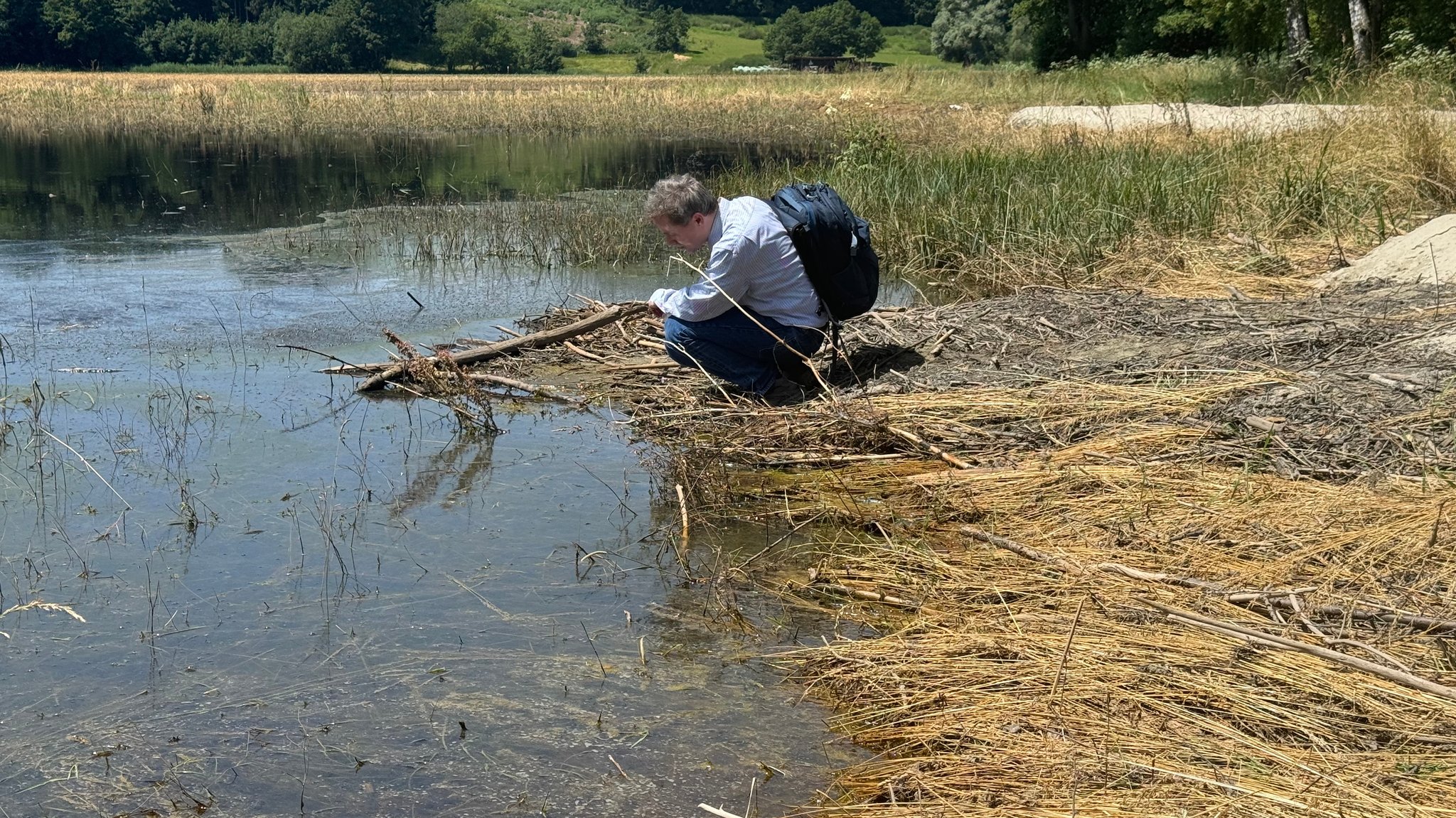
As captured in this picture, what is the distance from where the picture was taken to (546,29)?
89.4 metres

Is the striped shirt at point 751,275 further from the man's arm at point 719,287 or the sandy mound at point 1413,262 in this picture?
the sandy mound at point 1413,262

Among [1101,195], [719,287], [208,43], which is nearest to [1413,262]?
[1101,195]

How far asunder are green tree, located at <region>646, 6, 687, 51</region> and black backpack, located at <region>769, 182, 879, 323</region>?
87.4 meters

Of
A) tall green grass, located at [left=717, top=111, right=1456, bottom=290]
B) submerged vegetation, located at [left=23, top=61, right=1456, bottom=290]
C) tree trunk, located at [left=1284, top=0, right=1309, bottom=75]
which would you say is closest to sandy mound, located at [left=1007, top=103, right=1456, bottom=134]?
submerged vegetation, located at [left=23, top=61, right=1456, bottom=290]

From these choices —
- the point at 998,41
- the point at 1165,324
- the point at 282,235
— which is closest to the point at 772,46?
the point at 998,41

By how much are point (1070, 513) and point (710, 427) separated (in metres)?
2.02

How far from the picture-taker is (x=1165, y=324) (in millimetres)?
7125

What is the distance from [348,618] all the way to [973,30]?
62614mm

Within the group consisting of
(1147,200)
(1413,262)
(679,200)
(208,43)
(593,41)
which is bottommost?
(1413,262)

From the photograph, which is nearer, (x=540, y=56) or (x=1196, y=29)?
(x=1196, y=29)

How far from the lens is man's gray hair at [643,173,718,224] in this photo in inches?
233

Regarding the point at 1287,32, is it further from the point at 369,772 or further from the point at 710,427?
the point at 369,772

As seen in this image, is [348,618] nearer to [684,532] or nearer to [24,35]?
[684,532]

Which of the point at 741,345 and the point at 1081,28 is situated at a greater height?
the point at 1081,28
